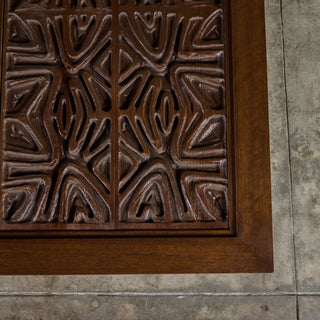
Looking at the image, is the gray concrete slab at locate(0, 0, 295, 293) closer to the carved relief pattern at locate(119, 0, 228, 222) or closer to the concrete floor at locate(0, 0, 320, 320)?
the concrete floor at locate(0, 0, 320, 320)

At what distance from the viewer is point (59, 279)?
3.48 feet

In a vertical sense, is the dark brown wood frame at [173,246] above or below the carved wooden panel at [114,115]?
below

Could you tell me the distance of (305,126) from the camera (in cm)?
109

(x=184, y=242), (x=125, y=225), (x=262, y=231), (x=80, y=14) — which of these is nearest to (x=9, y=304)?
(x=125, y=225)

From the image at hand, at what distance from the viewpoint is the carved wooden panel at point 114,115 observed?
1001mm

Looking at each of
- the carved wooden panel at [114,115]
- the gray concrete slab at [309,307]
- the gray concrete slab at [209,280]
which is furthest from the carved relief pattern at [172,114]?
the gray concrete slab at [309,307]

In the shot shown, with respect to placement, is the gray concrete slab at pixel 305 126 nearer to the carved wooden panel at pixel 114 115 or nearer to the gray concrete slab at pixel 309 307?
the gray concrete slab at pixel 309 307

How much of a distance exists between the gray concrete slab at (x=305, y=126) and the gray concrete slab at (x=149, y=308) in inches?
4.2

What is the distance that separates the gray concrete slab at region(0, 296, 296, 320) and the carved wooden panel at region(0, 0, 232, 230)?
0.22 meters

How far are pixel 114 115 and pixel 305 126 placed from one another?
0.54m

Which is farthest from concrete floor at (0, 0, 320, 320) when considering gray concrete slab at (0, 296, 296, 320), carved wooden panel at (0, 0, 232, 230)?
carved wooden panel at (0, 0, 232, 230)

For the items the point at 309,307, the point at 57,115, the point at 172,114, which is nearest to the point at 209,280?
the point at 309,307

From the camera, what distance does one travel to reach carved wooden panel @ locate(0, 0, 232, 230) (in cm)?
100

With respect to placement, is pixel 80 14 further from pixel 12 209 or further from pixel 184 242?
pixel 184 242
